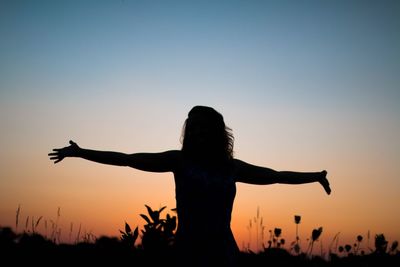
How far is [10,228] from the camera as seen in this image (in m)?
2.56

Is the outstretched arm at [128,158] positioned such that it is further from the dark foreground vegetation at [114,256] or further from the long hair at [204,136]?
the dark foreground vegetation at [114,256]

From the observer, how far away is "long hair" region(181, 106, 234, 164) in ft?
15.5

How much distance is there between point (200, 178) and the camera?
4.48 metres

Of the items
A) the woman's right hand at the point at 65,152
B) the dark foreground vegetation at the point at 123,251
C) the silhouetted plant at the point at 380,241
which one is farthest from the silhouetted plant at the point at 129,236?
the silhouetted plant at the point at 380,241

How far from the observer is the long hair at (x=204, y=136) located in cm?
472

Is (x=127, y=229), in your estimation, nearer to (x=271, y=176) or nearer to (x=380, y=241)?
(x=271, y=176)

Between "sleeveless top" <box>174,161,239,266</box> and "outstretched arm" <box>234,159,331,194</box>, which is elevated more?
"outstretched arm" <box>234,159,331,194</box>

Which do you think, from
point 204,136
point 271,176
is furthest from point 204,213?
point 271,176

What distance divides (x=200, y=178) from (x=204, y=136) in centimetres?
50

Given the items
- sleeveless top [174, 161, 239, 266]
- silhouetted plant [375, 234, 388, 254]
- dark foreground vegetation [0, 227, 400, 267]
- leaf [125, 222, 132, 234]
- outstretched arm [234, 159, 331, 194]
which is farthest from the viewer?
silhouetted plant [375, 234, 388, 254]

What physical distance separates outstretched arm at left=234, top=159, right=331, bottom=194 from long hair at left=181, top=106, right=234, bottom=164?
28 centimetres

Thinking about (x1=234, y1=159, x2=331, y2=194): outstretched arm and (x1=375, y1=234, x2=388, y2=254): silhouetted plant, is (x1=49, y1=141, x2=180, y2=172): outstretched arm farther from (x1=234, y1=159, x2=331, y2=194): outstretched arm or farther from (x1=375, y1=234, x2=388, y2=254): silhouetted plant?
(x1=375, y1=234, x2=388, y2=254): silhouetted plant

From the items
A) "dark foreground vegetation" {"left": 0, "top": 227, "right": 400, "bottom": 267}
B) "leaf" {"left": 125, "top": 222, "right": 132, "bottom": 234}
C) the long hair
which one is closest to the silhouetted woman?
the long hair

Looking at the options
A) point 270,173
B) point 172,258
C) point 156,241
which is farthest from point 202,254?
point 270,173
